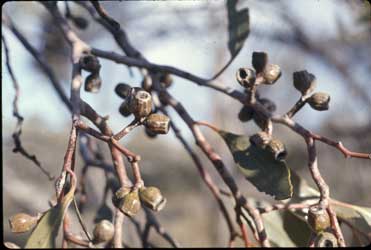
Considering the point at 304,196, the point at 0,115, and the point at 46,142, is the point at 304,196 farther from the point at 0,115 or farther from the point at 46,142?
the point at 46,142

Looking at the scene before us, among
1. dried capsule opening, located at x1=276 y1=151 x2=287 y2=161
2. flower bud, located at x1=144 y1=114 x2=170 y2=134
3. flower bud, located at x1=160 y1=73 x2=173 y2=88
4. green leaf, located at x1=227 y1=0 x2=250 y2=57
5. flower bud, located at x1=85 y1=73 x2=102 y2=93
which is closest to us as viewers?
flower bud, located at x1=144 y1=114 x2=170 y2=134

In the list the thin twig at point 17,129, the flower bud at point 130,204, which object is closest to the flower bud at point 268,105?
the flower bud at point 130,204

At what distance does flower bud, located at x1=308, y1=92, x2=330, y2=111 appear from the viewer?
850mm

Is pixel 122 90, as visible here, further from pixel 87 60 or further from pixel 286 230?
pixel 286 230

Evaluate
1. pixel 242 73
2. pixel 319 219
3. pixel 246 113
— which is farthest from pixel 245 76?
pixel 319 219

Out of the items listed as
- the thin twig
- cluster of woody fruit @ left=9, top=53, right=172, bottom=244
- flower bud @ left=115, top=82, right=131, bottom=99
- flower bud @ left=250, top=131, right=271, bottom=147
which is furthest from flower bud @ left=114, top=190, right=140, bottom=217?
the thin twig

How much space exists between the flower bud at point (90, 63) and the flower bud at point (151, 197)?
280mm

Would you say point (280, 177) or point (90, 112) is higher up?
point (90, 112)

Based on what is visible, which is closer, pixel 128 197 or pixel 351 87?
pixel 128 197

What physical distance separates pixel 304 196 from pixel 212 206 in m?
5.71

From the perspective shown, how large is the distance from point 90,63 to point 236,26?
1.07 ft

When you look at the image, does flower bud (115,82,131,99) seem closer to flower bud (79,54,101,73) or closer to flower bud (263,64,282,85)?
flower bud (79,54,101,73)

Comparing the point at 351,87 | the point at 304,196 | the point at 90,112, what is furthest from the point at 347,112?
the point at 90,112

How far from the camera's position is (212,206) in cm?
668
